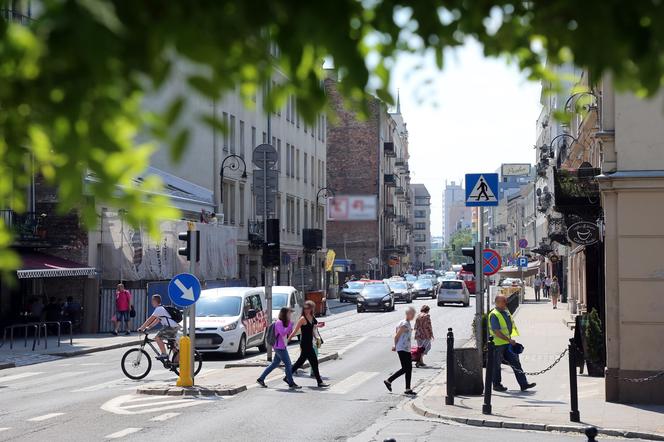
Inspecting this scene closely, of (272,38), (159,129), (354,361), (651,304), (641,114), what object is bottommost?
(354,361)

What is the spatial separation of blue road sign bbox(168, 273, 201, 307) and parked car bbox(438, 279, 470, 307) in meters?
45.7

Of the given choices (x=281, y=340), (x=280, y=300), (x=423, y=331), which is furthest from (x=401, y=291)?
(x=281, y=340)

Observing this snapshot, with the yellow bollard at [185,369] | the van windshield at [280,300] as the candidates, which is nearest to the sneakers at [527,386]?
the yellow bollard at [185,369]

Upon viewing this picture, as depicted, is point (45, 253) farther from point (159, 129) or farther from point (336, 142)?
point (336, 142)

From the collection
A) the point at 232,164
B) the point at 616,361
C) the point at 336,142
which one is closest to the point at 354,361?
the point at 616,361

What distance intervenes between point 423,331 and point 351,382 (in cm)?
398

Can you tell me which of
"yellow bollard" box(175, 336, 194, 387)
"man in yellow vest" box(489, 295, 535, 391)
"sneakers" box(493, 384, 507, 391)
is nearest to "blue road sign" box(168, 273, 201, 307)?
Answer: "yellow bollard" box(175, 336, 194, 387)

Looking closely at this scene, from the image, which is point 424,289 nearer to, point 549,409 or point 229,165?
point 229,165

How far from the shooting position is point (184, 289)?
60.0 ft

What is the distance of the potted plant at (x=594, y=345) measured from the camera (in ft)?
63.5

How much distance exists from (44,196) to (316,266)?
124ft

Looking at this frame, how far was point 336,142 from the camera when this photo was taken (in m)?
99.4

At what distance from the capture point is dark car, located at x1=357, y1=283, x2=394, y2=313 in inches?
2185

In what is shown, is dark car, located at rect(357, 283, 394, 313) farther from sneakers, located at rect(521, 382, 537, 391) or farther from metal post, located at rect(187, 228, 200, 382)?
sneakers, located at rect(521, 382, 537, 391)
